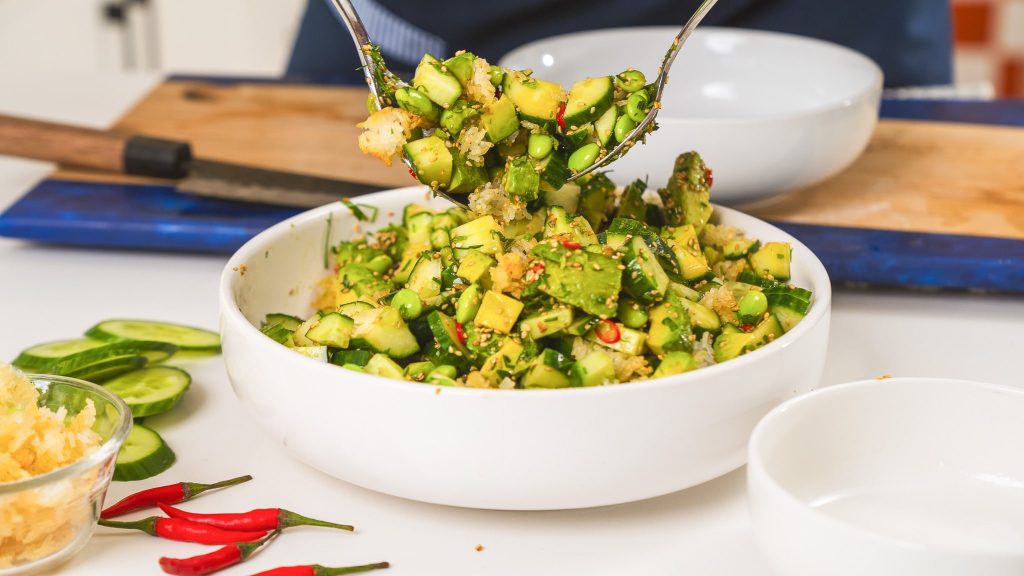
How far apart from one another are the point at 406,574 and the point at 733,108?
140 cm

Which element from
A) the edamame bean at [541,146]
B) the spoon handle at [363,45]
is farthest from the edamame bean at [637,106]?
the spoon handle at [363,45]

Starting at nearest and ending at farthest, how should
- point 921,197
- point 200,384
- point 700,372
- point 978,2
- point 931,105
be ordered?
1. point 700,372
2. point 200,384
3. point 921,197
4. point 931,105
5. point 978,2

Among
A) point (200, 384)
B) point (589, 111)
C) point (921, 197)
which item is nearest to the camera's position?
point (589, 111)

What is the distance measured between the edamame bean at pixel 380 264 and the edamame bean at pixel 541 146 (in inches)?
10.5

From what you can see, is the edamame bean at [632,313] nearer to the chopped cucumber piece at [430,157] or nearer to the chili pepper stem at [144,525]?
the chopped cucumber piece at [430,157]

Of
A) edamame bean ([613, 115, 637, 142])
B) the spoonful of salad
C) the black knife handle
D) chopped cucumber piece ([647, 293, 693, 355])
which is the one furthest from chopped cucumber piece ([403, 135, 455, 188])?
the black knife handle

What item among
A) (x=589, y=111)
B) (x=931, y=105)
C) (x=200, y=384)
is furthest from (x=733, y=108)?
(x=200, y=384)

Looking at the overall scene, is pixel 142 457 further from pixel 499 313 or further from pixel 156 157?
pixel 156 157

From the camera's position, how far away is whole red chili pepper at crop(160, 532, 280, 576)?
1.06m

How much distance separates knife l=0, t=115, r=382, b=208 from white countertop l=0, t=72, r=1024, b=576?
0.14 meters

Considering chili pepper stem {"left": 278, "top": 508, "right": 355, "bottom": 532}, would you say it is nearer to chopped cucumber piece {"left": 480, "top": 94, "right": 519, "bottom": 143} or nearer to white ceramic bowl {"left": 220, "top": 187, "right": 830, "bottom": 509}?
white ceramic bowl {"left": 220, "top": 187, "right": 830, "bottom": 509}

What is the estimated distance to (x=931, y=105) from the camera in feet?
8.43

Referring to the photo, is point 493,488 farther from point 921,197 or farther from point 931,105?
point 931,105

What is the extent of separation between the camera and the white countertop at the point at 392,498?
1120 millimetres
